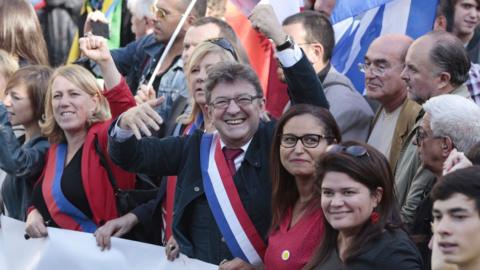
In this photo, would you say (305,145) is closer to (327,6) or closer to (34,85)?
(34,85)

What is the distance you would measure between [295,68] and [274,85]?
7.68 feet

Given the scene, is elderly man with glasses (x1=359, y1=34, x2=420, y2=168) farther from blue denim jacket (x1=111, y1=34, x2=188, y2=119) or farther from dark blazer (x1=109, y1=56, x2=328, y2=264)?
blue denim jacket (x1=111, y1=34, x2=188, y2=119)

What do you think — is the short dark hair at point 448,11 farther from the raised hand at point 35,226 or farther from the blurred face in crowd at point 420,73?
the raised hand at point 35,226

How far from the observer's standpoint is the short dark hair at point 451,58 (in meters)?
6.74

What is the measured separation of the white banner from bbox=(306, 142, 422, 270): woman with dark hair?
1.40 meters

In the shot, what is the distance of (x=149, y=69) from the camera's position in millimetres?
8742

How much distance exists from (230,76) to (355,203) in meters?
1.21

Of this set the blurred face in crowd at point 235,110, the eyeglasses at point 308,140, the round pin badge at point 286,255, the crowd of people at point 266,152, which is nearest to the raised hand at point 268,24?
the crowd of people at point 266,152

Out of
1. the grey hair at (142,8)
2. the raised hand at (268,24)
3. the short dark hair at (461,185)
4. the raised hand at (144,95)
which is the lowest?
the short dark hair at (461,185)

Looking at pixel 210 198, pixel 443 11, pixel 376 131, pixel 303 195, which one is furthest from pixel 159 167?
pixel 443 11

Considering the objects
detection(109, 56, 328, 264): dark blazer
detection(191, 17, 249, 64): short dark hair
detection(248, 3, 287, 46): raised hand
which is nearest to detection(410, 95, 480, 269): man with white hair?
detection(109, 56, 328, 264): dark blazer

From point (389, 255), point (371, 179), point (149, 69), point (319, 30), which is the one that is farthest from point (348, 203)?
point (149, 69)

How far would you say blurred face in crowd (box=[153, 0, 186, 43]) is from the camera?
8.73 m

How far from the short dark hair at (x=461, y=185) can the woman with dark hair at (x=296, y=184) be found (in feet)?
3.59
